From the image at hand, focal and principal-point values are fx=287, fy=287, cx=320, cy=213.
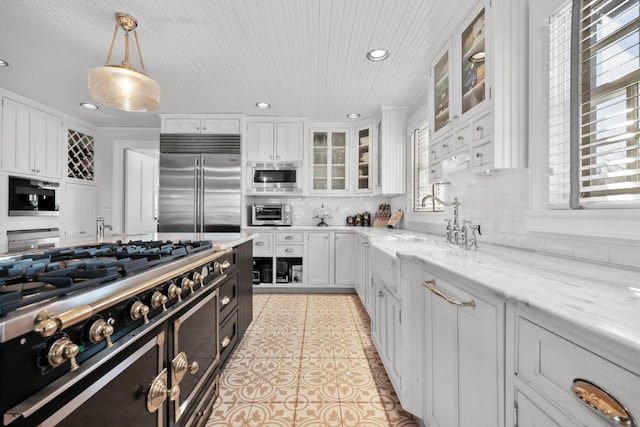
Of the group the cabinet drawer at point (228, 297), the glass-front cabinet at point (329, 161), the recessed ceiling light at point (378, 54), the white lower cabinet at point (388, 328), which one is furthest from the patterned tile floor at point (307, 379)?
the recessed ceiling light at point (378, 54)

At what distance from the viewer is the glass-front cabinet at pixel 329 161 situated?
457cm

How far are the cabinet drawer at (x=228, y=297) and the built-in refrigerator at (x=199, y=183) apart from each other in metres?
2.07

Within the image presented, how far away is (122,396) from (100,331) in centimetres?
26

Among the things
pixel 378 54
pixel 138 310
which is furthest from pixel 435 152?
pixel 138 310

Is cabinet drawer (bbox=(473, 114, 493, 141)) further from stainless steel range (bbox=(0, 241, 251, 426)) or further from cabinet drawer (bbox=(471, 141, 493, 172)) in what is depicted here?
stainless steel range (bbox=(0, 241, 251, 426))

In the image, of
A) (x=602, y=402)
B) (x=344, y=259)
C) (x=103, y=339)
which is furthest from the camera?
(x=344, y=259)

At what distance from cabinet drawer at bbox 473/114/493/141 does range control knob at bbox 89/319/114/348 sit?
5.80 ft

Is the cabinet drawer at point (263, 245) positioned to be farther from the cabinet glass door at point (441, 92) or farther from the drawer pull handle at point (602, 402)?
the drawer pull handle at point (602, 402)

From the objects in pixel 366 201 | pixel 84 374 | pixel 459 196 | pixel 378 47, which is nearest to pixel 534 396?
pixel 84 374

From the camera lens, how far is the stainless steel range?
55 centimetres

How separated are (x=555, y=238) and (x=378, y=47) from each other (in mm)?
2081

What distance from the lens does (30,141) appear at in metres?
3.74

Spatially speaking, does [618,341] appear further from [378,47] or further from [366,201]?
[366,201]

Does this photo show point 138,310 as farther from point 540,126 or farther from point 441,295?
point 540,126
